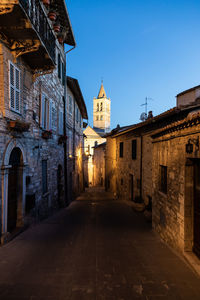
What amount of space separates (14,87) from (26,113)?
48.3 inches

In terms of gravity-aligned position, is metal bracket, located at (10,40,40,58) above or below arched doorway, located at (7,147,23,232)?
above

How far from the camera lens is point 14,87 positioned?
602 cm

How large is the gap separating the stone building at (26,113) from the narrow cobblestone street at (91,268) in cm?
125

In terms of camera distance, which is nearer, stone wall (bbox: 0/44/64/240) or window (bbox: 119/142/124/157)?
stone wall (bbox: 0/44/64/240)

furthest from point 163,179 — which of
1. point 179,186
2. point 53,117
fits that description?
point 53,117

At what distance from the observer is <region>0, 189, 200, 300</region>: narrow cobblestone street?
11.0ft

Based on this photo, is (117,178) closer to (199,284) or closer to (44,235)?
(44,235)

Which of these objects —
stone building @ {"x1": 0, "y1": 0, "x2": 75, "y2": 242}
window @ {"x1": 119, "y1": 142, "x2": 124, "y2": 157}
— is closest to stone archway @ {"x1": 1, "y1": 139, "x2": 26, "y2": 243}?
stone building @ {"x1": 0, "y1": 0, "x2": 75, "y2": 242}

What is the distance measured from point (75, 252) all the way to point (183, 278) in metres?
2.63

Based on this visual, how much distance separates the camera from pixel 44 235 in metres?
6.25

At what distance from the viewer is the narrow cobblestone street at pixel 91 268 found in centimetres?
336

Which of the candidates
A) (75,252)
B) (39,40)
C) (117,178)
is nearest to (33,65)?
(39,40)

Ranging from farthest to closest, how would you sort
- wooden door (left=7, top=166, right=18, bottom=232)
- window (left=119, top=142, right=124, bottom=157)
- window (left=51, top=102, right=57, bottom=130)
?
window (left=119, top=142, right=124, bottom=157) → window (left=51, top=102, right=57, bottom=130) → wooden door (left=7, top=166, right=18, bottom=232)

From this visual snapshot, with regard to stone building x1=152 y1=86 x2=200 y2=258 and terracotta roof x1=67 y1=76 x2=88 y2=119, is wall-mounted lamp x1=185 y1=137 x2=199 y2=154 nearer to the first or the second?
stone building x1=152 y1=86 x2=200 y2=258
